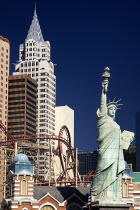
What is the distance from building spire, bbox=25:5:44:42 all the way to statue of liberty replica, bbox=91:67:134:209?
113398 millimetres

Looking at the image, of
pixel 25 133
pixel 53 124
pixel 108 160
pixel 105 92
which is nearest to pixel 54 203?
pixel 108 160

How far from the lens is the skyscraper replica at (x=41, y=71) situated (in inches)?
6347

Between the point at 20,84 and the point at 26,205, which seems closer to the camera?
the point at 26,205

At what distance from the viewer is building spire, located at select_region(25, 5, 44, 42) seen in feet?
572

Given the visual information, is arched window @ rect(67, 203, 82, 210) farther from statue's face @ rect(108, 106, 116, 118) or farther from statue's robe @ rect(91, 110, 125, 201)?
statue's face @ rect(108, 106, 116, 118)

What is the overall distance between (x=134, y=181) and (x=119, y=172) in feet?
53.2

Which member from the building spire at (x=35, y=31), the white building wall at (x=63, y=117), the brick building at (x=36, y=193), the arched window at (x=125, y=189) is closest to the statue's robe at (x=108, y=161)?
the brick building at (x=36, y=193)

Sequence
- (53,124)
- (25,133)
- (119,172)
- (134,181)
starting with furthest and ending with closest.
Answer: (53,124)
(25,133)
(134,181)
(119,172)

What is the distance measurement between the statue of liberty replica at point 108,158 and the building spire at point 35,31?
372 feet

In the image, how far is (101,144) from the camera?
2468 inches

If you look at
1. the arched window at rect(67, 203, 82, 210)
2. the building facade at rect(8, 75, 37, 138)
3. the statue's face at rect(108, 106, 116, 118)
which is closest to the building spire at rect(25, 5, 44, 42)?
the building facade at rect(8, 75, 37, 138)

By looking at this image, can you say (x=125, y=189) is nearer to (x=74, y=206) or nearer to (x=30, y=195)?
(x=74, y=206)

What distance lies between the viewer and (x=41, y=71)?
538 ft

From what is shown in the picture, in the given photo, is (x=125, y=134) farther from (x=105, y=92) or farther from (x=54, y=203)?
(x=54, y=203)
